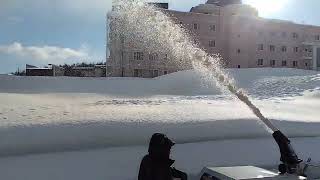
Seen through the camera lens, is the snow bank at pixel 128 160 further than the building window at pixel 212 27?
No

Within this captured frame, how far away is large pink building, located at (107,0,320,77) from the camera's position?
59781mm

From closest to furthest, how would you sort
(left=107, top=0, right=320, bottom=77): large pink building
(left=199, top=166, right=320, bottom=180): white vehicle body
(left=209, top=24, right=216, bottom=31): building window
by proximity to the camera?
(left=199, top=166, right=320, bottom=180): white vehicle body, (left=107, top=0, right=320, bottom=77): large pink building, (left=209, top=24, right=216, bottom=31): building window

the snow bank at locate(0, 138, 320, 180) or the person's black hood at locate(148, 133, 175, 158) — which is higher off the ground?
the person's black hood at locate(148, 133, 175, 158)

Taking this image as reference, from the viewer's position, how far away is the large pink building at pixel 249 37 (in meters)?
59.8

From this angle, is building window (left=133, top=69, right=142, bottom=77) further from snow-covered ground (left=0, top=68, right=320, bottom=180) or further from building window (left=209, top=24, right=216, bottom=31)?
→ snow-covered ground (left=0, top=68, right=320, bottom=180)

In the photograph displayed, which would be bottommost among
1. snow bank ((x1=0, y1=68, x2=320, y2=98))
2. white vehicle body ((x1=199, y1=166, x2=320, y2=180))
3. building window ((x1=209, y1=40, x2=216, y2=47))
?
white vehicle body ((x1=199, y1=166, x2=320, y2=180))

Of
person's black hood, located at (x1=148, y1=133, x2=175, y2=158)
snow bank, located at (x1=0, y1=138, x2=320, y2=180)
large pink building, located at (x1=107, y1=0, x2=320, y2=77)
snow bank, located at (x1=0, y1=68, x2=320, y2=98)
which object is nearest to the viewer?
person's black hood, located at (x1=148, y1=133, x2=175, y2=158)

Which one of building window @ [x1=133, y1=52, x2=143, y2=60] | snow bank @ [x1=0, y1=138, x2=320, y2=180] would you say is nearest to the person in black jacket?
snow bank @ [x1=0, y1=138, x2=320, y2=180]

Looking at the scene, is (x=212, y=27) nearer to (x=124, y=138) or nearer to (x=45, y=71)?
(x=45, y=71)

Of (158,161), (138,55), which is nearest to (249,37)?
(138,55)

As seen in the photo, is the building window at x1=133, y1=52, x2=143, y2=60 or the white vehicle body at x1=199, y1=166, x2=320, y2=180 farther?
the building window at x1=133, y1=52, x2=143, y2=60

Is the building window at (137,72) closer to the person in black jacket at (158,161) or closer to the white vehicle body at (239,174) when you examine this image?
the white vehicle body at (239,174)

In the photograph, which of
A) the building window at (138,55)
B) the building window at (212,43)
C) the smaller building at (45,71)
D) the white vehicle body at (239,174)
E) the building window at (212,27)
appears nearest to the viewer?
the white vehicle body at (239,174)

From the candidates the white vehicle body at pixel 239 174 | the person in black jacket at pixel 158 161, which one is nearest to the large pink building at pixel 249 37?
the white vehicle body at pixel 239 174
